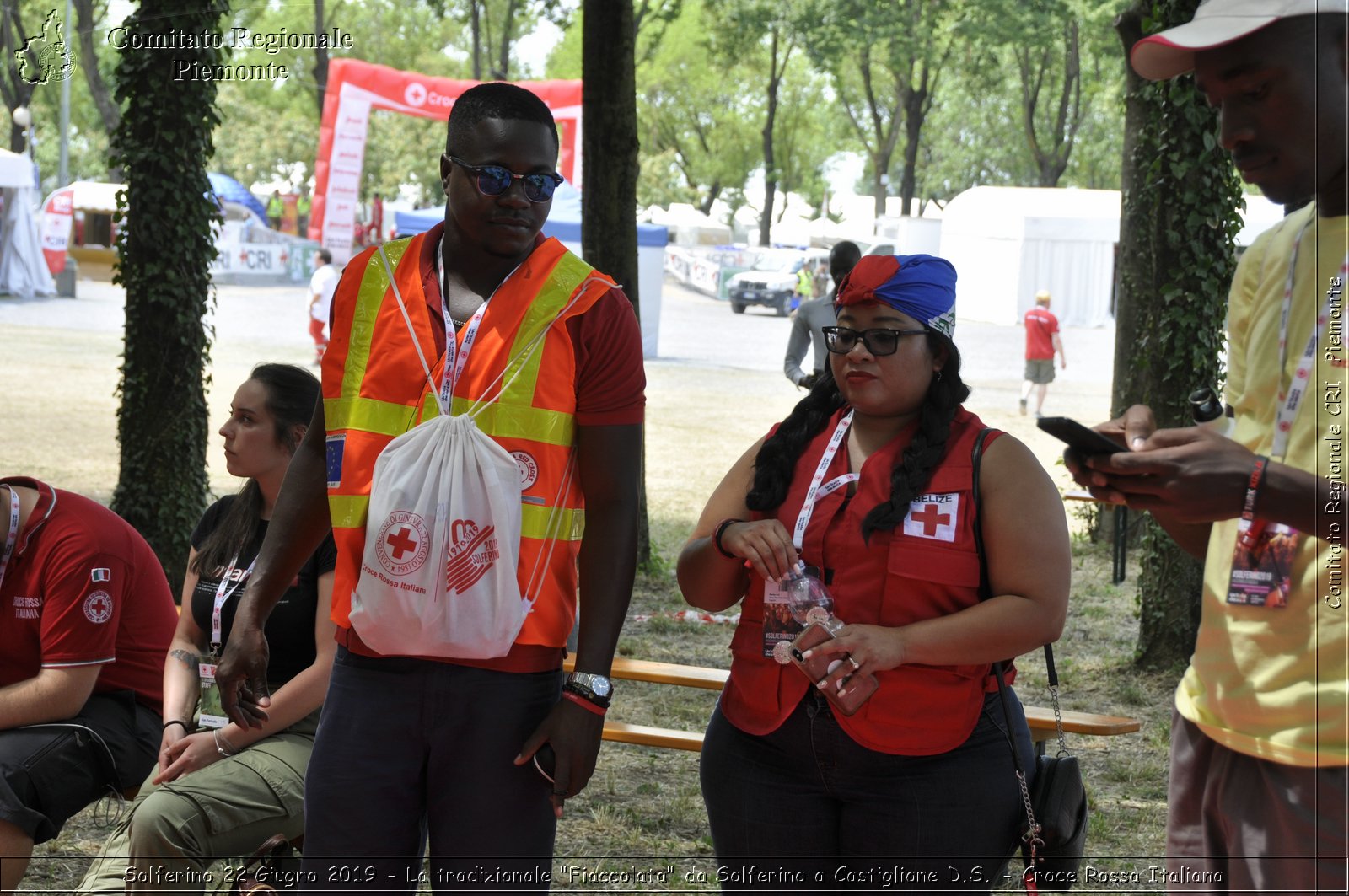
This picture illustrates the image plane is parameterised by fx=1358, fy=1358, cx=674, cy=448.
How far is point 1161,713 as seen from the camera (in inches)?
258

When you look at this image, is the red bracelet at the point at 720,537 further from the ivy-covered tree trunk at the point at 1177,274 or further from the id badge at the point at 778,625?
the ivy-covered tree trunk at the point at 1177,274

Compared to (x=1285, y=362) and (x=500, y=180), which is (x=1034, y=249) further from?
(x=1285, y=362)

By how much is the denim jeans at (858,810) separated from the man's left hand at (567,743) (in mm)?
414

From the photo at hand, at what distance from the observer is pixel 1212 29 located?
193 centimetres

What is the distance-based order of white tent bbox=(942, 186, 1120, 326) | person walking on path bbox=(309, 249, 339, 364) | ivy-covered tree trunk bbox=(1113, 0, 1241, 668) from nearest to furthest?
ivy-covered tree trunk bbox=(1113, 0, 1241, 668) → person walking on path bbox=(309, 249, 339, 364) → white tent bbox=(942, 186, 1120, 326)

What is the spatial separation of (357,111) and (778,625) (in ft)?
64.6

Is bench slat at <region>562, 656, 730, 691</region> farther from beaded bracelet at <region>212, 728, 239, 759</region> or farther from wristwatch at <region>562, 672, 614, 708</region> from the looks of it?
wristwatch at <region>562, 672, 614, 708</region>

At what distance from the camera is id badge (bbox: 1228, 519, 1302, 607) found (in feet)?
6.29

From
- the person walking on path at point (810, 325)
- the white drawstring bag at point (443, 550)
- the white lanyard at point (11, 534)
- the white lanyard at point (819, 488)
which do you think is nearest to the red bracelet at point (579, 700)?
the white drawstring bag at point (443, 550)

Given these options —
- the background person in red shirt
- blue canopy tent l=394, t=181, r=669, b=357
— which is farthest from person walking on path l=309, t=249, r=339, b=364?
the background person in red shirt

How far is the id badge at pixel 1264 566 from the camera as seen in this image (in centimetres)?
192

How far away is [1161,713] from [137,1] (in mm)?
6611

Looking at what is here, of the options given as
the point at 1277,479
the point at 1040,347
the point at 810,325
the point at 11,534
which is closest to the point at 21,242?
Answer: the point at 1040,347

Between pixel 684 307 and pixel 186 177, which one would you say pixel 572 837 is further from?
pixel 684 307
